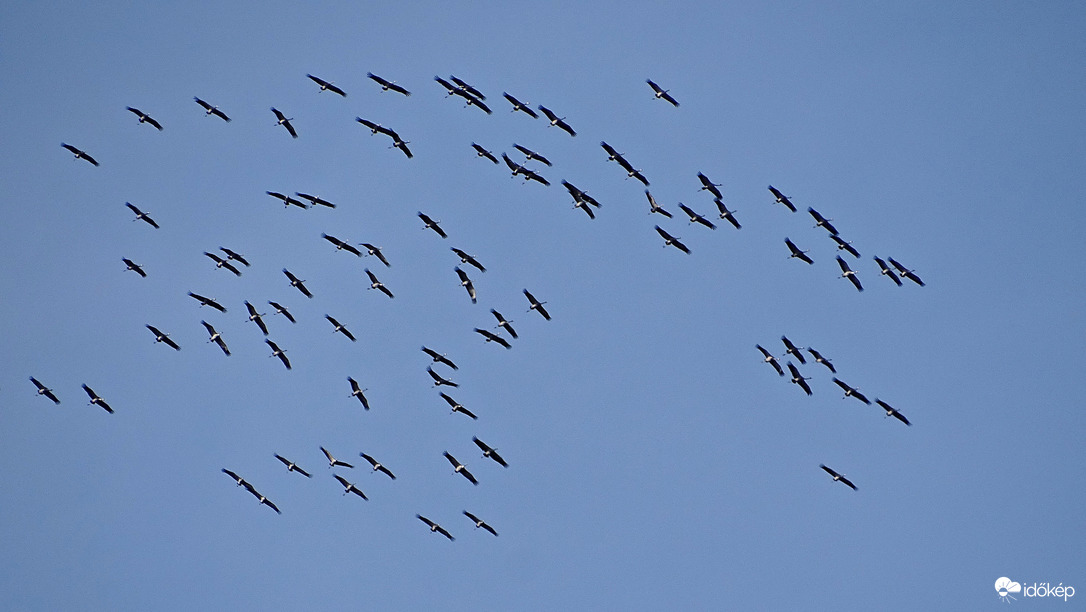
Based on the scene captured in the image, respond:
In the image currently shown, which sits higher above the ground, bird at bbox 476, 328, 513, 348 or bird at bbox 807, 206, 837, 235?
bird at bbox 807, 206, 837, 235

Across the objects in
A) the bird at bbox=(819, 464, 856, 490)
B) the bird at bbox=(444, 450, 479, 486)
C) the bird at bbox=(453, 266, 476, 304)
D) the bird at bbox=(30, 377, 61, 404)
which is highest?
the bird at bbox=(819, 464, 856, 490)

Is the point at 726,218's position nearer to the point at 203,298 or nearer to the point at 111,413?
the point at 203,298

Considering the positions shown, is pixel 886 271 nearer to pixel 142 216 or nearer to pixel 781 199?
pixel 781 199

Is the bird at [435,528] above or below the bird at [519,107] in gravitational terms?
below

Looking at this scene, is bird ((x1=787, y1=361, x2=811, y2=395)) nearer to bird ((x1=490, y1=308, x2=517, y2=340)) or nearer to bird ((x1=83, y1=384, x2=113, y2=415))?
bird ((x1=490, y1=308, x2=517, y2=340))

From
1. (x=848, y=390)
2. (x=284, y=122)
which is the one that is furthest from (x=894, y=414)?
(x=284, y=122)

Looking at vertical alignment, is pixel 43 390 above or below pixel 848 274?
below

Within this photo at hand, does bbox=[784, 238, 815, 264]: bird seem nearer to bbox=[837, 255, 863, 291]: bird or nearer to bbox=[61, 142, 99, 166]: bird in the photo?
bbox=[837, 255, 863, 291]: bird

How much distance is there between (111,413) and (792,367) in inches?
1816

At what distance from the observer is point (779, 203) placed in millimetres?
99312

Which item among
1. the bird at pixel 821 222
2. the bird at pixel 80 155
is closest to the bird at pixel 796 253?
the bird at pixel 821 222

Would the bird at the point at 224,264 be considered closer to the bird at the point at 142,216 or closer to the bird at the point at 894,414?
the bird at the point at 142,216

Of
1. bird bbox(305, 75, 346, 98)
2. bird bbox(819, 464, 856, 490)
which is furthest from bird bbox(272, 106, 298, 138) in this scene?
bird bbox(819, 464, 856, 490)

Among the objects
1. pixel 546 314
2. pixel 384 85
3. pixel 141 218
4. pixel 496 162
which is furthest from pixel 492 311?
pixel 141 218
